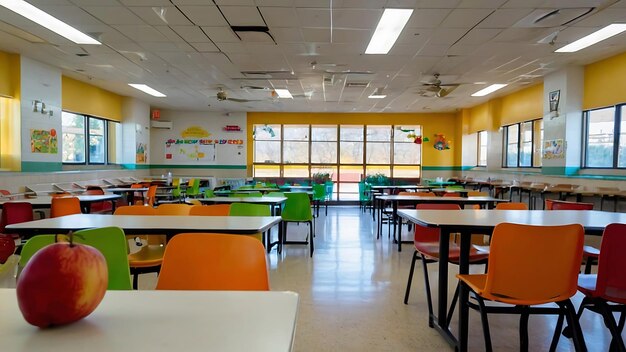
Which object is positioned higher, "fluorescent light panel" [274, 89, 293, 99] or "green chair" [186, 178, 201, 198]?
"fluorescent light panel" [274, 89, 293, 99]

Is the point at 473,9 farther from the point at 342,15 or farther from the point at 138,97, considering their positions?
the point at 138,97

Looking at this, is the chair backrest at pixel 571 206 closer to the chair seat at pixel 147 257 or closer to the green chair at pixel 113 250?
the chair seat at pixel 147 257

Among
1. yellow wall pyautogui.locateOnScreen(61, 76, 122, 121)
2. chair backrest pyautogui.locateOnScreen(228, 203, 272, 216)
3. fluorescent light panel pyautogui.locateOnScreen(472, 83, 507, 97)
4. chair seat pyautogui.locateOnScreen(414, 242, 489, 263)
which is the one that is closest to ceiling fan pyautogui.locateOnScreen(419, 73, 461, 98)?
fluorescent light panel pyautogui.locateOnScreen(472, 83, 507, 97)

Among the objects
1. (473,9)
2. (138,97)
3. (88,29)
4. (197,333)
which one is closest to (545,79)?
(473,9)

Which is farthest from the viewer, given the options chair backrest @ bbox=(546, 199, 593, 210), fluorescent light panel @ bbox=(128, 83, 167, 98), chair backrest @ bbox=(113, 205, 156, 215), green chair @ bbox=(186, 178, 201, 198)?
green chair @ bbox=(186, 178, 201, 198)

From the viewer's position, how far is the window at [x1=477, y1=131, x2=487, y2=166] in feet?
39.5

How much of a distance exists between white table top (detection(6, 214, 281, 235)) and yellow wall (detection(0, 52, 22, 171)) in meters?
5.79

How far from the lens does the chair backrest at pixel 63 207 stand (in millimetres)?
4477

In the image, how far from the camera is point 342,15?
5207mm

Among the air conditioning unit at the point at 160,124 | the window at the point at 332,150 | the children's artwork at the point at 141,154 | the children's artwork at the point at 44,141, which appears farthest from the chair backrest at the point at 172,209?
the air conditioning unit at the point at 160,124

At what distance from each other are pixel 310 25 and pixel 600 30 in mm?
4411

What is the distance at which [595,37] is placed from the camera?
240 inches

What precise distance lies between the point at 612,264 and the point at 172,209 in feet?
10.5

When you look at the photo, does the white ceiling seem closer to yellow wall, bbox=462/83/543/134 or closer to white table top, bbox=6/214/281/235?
yellow wall, bbox=462/83/543/134
